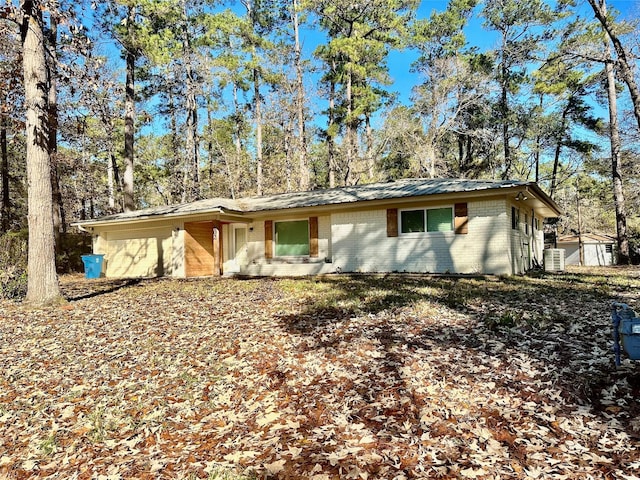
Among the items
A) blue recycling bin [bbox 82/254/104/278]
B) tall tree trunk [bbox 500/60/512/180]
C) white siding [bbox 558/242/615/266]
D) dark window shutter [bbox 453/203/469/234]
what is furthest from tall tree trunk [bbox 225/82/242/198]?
white siding [bbox 558/242/615/266]

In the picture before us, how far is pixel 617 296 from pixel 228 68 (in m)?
22.1

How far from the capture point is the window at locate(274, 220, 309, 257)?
13.8 m

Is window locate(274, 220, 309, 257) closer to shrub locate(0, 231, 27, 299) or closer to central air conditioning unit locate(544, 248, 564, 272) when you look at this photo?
shrub locate(0, 231, 27, 299)

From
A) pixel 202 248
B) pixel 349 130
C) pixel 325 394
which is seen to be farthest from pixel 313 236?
pixel 349 130

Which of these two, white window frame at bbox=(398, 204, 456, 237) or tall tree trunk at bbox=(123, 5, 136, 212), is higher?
tall tree trunk at bbox=(123, 5, 136, 212)

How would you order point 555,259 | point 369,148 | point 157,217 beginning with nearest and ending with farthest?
point 555,259 → point 157,217 → point 369,148

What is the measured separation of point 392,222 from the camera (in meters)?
12.1

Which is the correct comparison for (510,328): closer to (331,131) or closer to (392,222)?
(392,222)

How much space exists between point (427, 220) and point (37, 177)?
961 cm

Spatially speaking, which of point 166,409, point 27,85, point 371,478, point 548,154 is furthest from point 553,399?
point 548,154

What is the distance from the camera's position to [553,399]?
3354 mm

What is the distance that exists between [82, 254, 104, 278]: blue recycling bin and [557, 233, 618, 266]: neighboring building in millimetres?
29808

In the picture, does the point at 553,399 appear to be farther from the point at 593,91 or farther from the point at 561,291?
the point at 593,91

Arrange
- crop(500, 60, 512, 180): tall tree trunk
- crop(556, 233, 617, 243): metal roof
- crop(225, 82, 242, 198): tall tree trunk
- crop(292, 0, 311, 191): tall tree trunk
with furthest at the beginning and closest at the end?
crop(556, 233, 617, 243): metal roof
crop(225, 82, 242, 198): tall tree trunk
crop(292, 0, 311, 191): tall tree trunk
crop(500, 60, 512, 180): tall tree trunk
